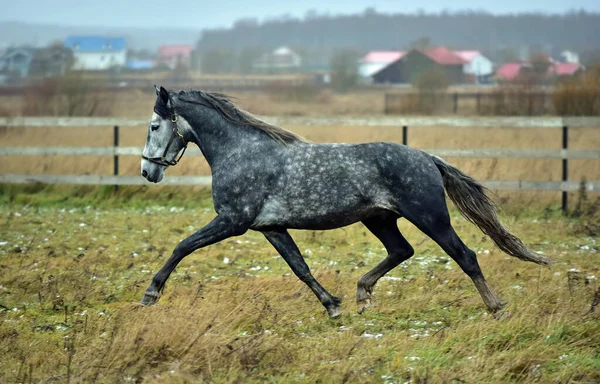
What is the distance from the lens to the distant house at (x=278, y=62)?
151500mm

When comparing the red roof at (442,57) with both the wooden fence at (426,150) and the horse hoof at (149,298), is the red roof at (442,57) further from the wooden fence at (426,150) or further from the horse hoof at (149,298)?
the horse hoof at (149,298)

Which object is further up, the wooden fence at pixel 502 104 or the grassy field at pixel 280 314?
the wooden fence at pixel 502 104

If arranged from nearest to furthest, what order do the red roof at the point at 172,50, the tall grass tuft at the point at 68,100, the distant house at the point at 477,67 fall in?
the tall grass tuft at the point at 68,100, the distant house at the point at 477,67, the red roof at the point at 172,50

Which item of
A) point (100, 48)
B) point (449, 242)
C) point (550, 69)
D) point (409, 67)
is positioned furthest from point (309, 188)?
point (100, 48)

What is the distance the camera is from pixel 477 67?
4734 inches

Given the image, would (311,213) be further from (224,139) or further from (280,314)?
(224,139)

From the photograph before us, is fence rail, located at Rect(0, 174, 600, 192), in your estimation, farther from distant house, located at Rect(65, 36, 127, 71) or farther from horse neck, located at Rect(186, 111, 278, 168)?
distant house, located at Rect(65, 36, 127, 71)

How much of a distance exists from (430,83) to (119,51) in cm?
11282

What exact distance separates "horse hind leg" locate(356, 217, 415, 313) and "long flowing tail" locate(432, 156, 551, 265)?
543 mm

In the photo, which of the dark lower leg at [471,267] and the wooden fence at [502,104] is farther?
the wooden fence at [502,104]

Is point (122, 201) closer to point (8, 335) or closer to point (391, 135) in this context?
point (8, 335)

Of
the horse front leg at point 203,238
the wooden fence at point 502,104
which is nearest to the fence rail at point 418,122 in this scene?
the horse front leg at point 203,238

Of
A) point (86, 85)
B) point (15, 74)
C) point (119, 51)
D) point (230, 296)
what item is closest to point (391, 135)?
point (86, 85)

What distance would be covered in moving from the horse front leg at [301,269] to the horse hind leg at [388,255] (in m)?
0.26
